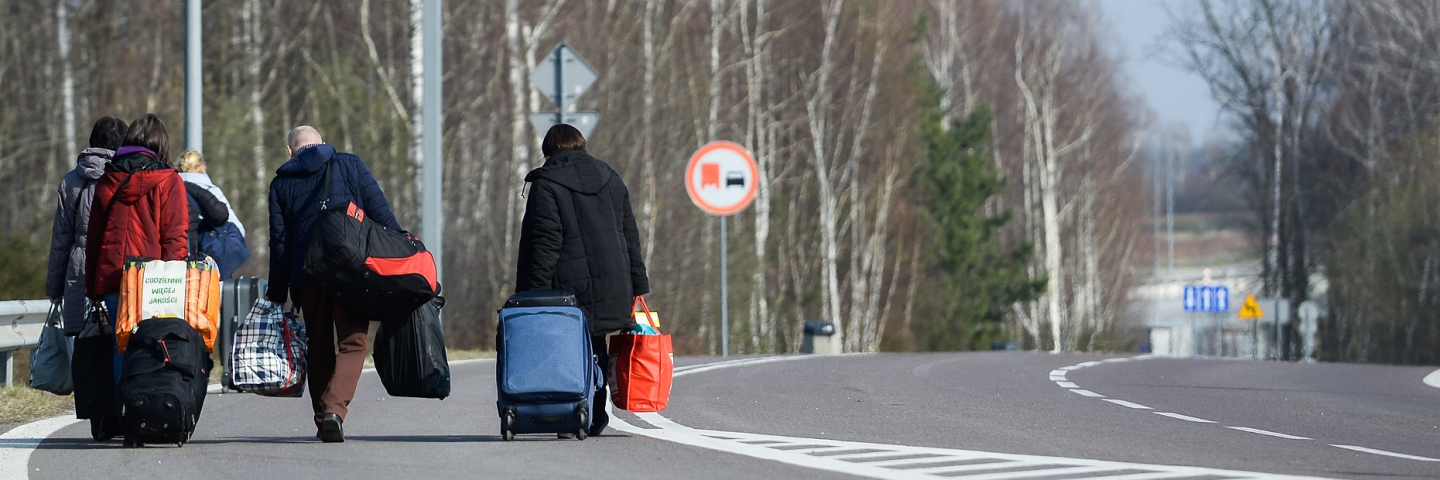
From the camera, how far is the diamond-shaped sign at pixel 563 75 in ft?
68.4

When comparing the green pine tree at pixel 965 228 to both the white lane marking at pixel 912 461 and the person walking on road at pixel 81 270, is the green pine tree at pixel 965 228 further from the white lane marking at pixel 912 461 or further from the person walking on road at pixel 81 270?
the person walking on road at pixel 81 270

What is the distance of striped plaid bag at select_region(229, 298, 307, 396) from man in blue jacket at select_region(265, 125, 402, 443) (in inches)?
3.0

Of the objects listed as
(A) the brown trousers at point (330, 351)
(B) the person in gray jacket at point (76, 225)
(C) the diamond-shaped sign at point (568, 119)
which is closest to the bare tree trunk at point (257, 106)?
(C) the diamond-shaped sign at point (568, 119)

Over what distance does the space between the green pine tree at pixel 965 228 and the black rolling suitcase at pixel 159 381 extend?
45356 mm

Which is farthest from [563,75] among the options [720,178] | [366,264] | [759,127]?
[759,127]

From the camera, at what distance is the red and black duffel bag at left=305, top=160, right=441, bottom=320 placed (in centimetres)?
922

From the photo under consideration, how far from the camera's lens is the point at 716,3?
1708 inches

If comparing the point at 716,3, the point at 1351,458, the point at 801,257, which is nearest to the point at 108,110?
the point at 716,3

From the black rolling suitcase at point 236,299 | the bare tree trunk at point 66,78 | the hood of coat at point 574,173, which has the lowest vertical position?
the black rolling suitcase at point 236,299

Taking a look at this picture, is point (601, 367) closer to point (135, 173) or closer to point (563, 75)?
point (135, 173)

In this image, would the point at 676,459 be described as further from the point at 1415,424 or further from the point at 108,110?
the point at 108,110

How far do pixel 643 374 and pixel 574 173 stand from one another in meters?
1.04

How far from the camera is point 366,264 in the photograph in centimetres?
923

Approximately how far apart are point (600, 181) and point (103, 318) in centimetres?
240
